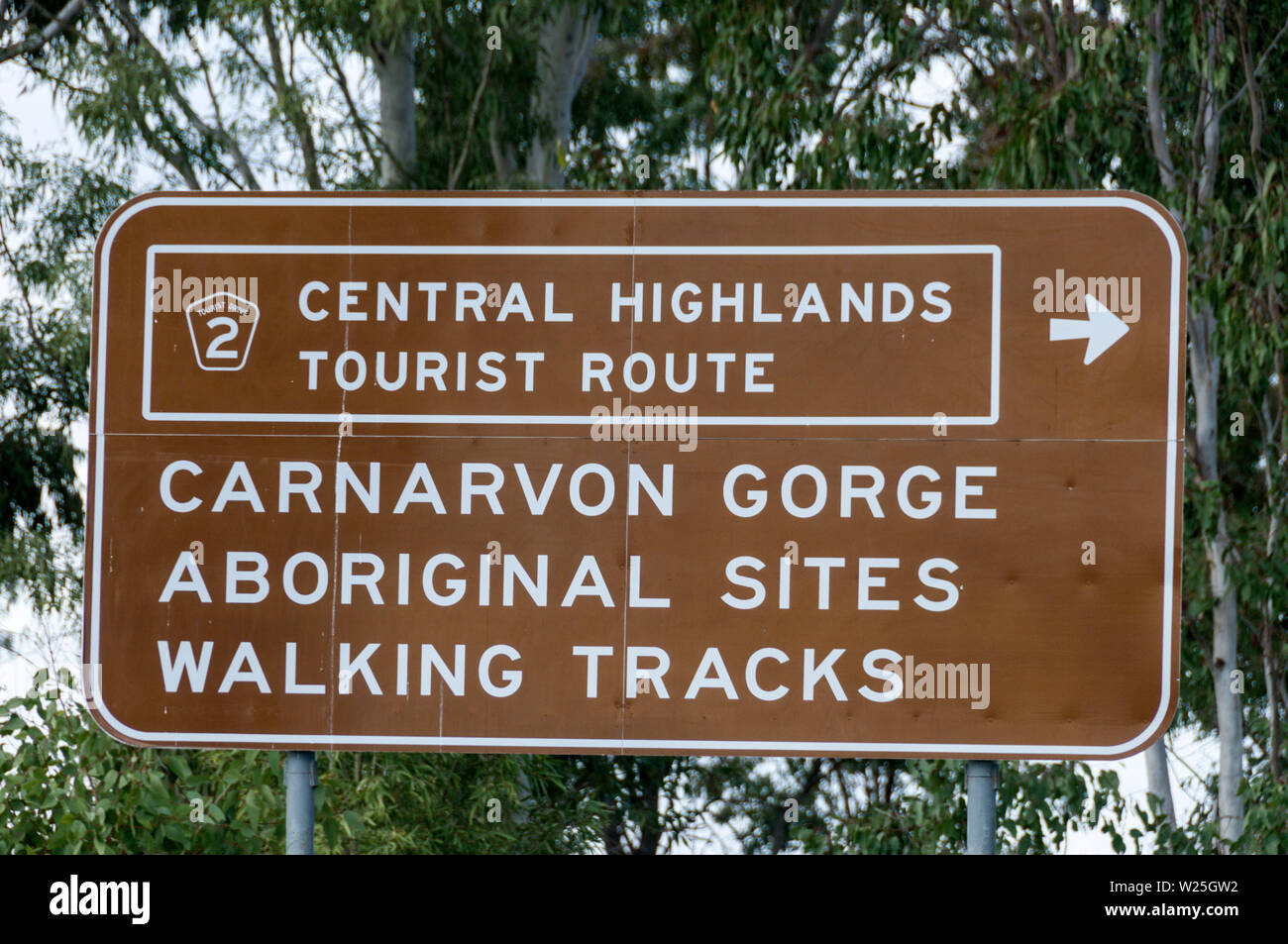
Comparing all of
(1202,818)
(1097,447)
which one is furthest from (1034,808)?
(1097,447)

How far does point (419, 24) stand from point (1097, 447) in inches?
387

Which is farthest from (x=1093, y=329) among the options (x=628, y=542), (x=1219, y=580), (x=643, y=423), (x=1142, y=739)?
(x=1219, y=580)

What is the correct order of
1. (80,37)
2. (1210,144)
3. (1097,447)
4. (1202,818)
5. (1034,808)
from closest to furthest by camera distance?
1. (1097,447)
2. (1034,808)
3. (1202,818)
4. (1210,144)
5. (80,37)

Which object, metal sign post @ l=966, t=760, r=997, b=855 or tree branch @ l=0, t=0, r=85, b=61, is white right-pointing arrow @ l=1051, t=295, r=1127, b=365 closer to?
metal sign post @ l=966, t=760, r=997, b=855

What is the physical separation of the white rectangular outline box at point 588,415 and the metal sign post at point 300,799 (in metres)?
0.90

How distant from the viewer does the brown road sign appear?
13.1 ft

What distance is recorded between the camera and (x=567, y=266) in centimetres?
414

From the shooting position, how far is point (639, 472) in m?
4.09

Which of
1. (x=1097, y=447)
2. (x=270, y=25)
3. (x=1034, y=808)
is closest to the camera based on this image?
(x=1097, y=447)

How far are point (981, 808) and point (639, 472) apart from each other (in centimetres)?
122

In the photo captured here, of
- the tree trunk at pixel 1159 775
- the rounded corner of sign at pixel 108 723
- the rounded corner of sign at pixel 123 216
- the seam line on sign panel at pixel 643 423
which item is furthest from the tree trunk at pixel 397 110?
the rounded corner of sign at pixel 108 723

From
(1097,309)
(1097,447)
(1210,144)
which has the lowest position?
(1097,447)

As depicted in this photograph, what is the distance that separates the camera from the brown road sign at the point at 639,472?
3.98m

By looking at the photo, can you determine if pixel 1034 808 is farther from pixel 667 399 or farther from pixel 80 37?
pixel 80 37
